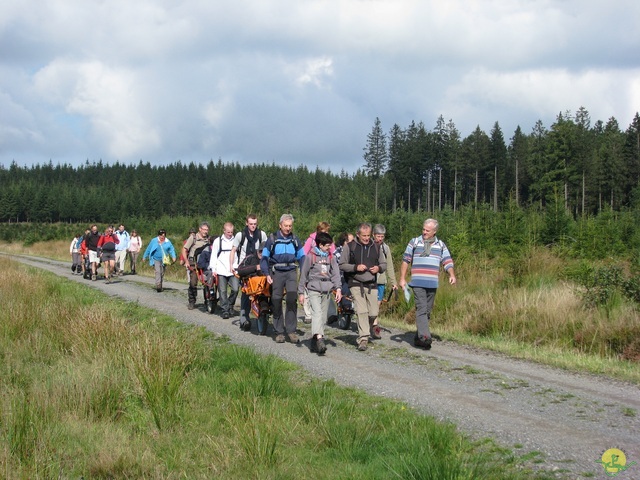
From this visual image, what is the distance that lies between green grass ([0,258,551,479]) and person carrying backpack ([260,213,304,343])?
1.75 metres

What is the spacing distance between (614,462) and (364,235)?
6343 millimetres

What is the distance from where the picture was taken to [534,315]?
40.2 ft

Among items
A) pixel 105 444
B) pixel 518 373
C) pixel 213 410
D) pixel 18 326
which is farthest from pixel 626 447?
pixel 18 326

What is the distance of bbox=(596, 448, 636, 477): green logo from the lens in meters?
4.70

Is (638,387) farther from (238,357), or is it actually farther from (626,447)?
(238,357)

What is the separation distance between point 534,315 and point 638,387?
15.5 ft

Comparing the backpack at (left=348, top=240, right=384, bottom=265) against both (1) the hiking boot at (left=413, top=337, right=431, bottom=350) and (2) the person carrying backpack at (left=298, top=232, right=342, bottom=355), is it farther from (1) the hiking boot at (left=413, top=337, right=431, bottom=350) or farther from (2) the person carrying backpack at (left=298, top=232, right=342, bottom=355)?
(1) the hiking boot at (left=413, top=337, right=431, bottom=350)

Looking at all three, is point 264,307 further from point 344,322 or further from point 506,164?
point 506,164

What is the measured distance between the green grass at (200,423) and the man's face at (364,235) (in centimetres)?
301

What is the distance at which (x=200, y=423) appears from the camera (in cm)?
620

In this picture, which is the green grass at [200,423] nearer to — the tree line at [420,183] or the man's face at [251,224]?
the man's face at [251,224]

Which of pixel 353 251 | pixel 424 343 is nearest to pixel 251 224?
pixel 353 251

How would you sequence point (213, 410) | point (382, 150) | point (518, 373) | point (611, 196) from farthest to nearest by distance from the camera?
point (382, 150), point (611, 196), point (518, 373), point (213, 410)

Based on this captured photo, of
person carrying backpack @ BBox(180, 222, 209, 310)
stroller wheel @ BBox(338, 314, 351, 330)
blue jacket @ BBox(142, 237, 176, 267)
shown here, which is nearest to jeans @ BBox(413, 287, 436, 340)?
stroller wheel @ BBox(338, 314, 351, 330)
